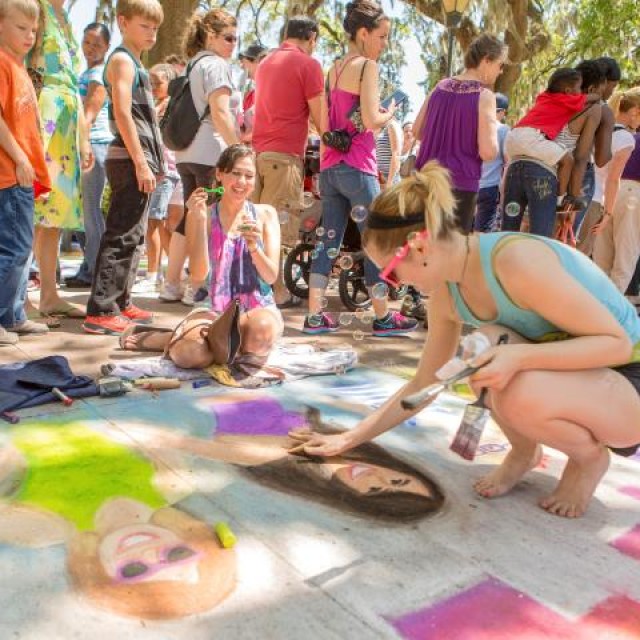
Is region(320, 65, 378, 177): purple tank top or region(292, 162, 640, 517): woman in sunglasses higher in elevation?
region(320, 65, 378, 177): purple tank top

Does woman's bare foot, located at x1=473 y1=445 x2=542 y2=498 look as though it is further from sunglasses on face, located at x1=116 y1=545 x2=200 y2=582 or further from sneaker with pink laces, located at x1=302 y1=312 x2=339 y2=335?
sneaker with pink laces, located at x1=302 y1=312 x2=339 y2=335

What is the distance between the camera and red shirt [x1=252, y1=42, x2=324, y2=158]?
5.10 m

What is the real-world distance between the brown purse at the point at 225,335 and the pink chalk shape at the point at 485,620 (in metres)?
1.98

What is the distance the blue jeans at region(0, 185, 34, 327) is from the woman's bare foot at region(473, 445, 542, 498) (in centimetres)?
281

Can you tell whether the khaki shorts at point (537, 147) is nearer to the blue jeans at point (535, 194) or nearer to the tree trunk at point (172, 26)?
the blue jeans at point (535, 194)

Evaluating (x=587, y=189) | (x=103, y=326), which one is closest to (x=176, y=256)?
(x=103, y=326)

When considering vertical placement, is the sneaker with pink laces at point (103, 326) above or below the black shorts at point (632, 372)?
below

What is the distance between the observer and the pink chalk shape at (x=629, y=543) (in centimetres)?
214

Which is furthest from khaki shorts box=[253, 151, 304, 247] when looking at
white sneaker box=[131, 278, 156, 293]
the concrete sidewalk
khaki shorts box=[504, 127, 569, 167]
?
the concrete sidewalk

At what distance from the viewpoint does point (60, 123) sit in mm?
4645

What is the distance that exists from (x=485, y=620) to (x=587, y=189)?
4246 millimetres

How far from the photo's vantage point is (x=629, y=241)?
6.38m

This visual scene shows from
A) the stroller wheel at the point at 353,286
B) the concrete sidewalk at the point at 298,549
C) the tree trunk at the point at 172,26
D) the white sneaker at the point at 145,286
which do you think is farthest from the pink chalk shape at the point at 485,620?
the tree trunk at the point at 172,26

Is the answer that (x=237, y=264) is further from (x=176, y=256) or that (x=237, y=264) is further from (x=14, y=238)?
(x=176, y=256)
